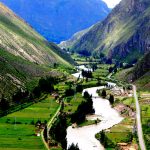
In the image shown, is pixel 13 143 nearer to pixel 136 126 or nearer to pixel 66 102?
pixel 136 126

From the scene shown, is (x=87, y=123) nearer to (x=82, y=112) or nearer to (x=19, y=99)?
(x=82, y=112)

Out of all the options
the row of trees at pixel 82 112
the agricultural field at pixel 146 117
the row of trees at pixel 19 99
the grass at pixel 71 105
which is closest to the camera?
the agricultural field at pixel 146 117

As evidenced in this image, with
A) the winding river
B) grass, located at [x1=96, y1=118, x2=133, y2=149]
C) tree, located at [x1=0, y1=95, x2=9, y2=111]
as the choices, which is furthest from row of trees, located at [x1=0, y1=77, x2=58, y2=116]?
grass, located at [x1=96, y1=118, x2=133, y2=149]

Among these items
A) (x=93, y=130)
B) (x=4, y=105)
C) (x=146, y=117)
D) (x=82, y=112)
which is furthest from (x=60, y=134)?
(x=146, y=117)

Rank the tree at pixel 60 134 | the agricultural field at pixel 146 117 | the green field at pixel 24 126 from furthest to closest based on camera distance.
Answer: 1. the agricultural field at pixel 146 117
2. the green field at pixel 24 126
3. the tree at pixel 60 134

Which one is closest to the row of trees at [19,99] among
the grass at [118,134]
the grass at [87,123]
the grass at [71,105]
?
the grass at [71,105]

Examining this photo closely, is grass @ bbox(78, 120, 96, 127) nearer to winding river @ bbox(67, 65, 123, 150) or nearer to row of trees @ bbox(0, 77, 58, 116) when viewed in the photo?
winding river @ bbox(67, 65, 123, 150)

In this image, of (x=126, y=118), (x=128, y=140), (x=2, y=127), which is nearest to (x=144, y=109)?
(x=126, y=118)

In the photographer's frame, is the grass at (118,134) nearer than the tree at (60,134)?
No

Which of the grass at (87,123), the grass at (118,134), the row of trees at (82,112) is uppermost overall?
the row of trees at (82,112)

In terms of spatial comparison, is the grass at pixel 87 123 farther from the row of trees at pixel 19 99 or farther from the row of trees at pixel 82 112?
the row of trees at pixel 19 99
